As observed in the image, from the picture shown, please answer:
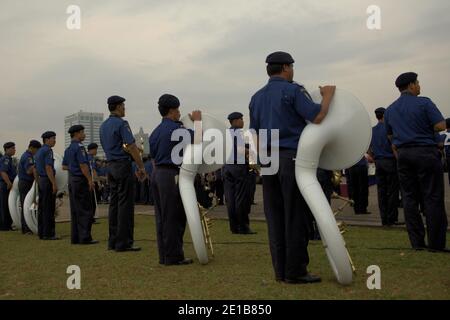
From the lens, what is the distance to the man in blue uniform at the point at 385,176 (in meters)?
10.3

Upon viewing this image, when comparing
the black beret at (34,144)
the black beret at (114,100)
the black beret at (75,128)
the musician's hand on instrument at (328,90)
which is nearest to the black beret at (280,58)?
the musician's hand on instrument at (328,90)

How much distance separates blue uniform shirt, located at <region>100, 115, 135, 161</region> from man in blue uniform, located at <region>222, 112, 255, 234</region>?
2.30 metres

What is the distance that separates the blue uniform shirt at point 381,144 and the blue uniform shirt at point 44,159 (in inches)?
248

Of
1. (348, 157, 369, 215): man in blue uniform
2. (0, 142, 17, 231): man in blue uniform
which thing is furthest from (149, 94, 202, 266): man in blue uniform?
(0, 142, 17, 231): man in blue uniform

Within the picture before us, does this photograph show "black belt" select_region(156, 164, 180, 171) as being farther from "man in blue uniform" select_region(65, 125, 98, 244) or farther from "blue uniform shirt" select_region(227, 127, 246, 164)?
"man in blue uniform" select_region(65, 125, 98, 244)

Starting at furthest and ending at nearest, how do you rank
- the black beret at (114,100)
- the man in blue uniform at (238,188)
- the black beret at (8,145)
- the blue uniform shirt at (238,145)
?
1. the black beret at (8,145)
2. the man in blue uniform at (238,188)
3. the blue uniform shirt at (238,145)
4. the black beret at (114,100)

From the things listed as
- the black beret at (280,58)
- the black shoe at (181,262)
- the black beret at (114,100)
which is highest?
the black beret at (280,58)

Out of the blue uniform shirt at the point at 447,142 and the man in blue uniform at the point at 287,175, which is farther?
the blue uniform shirt at the point at 447,142

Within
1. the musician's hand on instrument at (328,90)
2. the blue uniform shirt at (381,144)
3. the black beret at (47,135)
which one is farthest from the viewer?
the black beret at (47,135)

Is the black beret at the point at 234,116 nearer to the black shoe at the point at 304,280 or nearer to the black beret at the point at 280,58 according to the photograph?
the black beret at the point at 280,58

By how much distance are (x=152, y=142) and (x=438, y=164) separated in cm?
367

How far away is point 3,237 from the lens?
1159cm

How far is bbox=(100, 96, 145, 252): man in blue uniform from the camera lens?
8.32 metres
